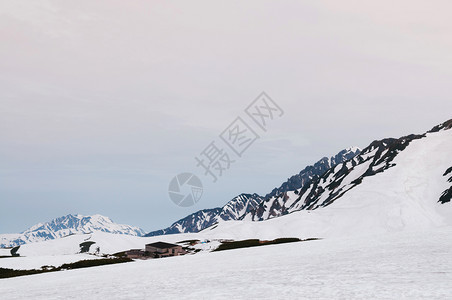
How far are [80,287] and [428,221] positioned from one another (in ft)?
Answer: 358

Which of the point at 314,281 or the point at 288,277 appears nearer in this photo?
the point at 314,281

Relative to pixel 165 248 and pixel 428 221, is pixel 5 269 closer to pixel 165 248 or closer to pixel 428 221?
pixel 165 248

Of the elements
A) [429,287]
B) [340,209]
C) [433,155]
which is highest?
[433,155]

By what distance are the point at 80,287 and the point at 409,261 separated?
51.1ft

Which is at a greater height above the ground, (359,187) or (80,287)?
(359,187)

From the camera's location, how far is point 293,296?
11.2 m

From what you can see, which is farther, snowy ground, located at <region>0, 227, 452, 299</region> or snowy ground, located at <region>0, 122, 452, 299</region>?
snowy ground, located at <region>0, 122, 452, 299</region>

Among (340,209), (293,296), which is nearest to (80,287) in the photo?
(293,296)

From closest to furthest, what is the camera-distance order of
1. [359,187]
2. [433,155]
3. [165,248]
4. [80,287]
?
1. [80,287]
2. [165,248]
3. [359,187]
4. [433,155]

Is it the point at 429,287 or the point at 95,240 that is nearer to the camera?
the point at 429,287

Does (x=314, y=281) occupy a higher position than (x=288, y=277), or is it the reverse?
(x=288, y=277)

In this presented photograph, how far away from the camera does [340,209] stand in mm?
123750

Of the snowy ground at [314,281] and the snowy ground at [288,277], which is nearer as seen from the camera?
the snowy ground at [314,281]

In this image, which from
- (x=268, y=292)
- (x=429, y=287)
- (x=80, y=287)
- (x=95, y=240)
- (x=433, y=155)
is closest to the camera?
(x=429, y=287)
